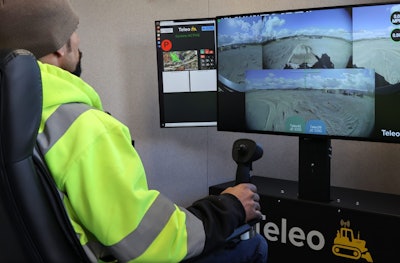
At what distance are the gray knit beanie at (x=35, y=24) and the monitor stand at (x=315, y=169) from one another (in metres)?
1.40

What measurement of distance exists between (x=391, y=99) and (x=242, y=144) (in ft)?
2.60

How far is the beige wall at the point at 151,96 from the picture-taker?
3.26 metres

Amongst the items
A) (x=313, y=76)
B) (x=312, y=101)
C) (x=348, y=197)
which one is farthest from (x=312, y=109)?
(x=348, y=197)

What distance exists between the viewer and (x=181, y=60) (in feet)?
9.86

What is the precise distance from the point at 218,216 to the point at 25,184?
0.54 meters

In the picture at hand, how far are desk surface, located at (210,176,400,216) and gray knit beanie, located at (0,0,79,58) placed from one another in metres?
1.46

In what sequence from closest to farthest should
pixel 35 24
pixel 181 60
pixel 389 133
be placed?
pixel 35 24, pixel 389 133, pixel 181 60

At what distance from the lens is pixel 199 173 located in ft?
11.3

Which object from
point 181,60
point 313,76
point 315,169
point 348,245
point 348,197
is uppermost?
point 181,60

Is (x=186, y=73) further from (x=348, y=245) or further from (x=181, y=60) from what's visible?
(x=348, y=245)

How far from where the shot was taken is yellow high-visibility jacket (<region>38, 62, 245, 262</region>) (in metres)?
1.19

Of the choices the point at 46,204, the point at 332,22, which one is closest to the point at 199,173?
the point at 332,22

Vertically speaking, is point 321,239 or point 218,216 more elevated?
point 218,216

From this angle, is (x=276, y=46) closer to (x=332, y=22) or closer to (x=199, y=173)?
(x=332, y=22)
